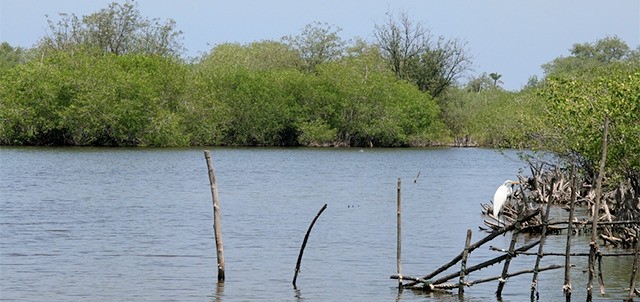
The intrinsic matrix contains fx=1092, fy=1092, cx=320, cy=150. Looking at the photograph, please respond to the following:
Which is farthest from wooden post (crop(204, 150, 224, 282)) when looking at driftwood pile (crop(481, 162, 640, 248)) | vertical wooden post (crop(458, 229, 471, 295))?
driftwood pile (crop(481, 162, 640, 248))

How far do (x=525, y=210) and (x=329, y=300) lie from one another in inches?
323

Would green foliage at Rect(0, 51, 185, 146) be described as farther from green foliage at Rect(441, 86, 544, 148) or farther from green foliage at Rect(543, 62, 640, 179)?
green foliage at Rect(543, 62, 640, 179)

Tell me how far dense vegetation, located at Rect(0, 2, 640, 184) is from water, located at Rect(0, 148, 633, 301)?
85.3 feet

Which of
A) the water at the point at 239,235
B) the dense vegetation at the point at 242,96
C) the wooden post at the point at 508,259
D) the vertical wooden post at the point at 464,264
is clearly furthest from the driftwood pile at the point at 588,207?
the dense vegetation at the point at 242,96

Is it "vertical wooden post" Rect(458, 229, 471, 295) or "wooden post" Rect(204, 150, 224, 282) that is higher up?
"wooden post" Rect(204, 150, 224, 282)

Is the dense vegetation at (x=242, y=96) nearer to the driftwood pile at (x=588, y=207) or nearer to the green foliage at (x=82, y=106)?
the green foliage at (x=82, y=106)

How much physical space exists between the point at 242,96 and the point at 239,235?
226ft

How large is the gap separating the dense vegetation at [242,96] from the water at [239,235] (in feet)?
85.3

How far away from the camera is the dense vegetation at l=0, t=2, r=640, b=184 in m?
84.6

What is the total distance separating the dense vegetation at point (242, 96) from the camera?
8456 cm

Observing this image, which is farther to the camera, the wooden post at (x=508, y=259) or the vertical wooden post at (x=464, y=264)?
the vertical wooden post at (x=464, y=264)

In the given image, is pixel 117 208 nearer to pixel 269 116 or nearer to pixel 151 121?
pixel 151 121

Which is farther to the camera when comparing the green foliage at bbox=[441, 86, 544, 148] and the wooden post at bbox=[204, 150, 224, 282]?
the green foliage at bbox=[441, 86, 544, 148]

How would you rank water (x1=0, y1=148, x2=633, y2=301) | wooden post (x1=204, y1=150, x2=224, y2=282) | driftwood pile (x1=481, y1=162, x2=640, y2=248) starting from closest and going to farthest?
wooden post (x1=204, y1=150, x2=224, y2=282) → water (x1=0, y1=148, x2=633, y2=301) → driftwood pile (x1=481, y1=162, x2=640, y2=248)
